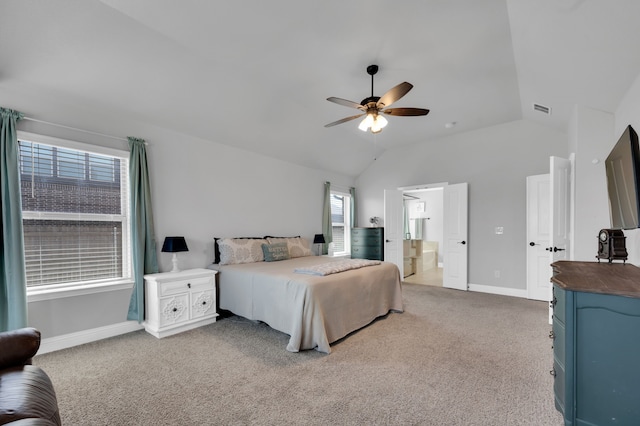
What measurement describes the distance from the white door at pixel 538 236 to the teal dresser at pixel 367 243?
8.46 ft

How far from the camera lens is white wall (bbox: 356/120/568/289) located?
4824 millimetres

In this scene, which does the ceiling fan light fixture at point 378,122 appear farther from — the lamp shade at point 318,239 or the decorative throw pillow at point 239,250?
the lamp shade at point 318,239

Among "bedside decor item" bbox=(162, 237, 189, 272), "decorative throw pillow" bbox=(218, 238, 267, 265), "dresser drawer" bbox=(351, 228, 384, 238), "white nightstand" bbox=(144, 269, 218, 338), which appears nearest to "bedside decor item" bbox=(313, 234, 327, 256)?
"dresser drawer" bbox=(351, 228, 384, 238)

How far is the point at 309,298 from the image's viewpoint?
2.79 m

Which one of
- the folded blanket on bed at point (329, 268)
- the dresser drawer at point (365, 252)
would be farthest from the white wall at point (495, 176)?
the folded blanket on bed at point (329, 268)

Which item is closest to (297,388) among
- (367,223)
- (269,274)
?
(269,274)

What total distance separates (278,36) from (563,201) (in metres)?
3.79

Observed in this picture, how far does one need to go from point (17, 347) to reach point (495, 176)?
6176 millimetres

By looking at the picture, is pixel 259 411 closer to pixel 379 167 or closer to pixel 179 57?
pixel 179 57

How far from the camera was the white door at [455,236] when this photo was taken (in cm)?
536

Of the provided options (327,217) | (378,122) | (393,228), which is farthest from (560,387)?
(327,217)

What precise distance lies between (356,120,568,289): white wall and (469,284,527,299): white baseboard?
0.20 feet

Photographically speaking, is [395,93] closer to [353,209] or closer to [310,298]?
[310,298]

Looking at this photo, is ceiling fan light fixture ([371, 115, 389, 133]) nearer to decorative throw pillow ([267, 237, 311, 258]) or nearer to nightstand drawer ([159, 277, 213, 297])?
decorative throw pillow ([267, 237, 311, 258])
